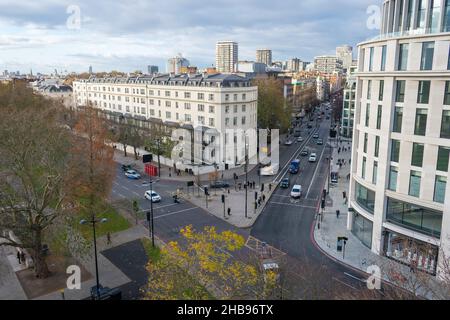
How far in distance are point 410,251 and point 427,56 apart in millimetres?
14657

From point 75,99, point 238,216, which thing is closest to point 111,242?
point 238,216

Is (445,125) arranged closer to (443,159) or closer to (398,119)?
(443,159)

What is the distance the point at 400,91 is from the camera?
2798 centimetres

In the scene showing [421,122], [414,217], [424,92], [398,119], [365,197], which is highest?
[424,92]

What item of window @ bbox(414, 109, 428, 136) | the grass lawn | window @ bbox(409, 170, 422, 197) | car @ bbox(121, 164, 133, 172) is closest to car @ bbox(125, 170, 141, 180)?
car @ bbox(121, 164, 133, 172)

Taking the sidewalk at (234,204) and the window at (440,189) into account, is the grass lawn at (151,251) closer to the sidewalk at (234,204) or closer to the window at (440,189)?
the sidewalk at (234,204)

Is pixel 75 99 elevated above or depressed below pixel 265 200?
above

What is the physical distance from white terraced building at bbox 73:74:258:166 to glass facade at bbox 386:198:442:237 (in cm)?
3488

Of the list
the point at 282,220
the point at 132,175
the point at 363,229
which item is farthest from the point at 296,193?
the point at 132,175

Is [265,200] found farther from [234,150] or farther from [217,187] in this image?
[234,150]

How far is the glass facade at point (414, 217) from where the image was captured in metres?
26.6

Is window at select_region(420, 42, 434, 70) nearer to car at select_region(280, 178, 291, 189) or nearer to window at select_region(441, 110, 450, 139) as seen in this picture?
window at select_region(441, 110, 450, 139)

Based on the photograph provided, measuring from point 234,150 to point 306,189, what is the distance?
56.9 ft

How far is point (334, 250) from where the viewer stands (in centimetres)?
3089
